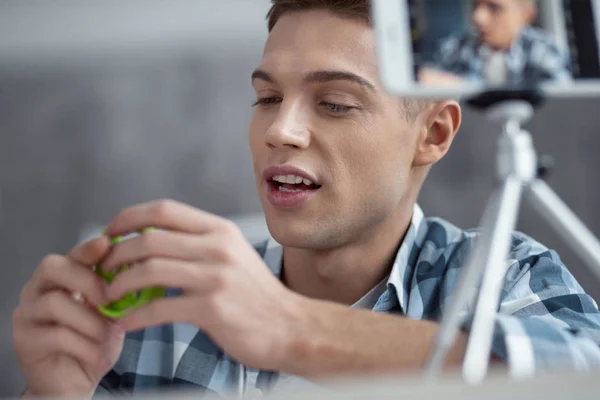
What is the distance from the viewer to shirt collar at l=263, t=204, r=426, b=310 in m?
1.08

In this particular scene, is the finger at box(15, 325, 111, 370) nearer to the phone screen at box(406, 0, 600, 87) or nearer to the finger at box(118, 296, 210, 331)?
the finger at box(118, 296, 210, 331)

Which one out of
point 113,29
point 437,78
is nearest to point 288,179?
point 437,78

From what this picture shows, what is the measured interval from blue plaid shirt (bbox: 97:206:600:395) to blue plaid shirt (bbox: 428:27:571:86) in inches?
15.2

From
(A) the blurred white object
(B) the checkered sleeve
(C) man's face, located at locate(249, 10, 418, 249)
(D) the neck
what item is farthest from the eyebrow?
(A) the blurred white object

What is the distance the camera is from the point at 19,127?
8.14 feet

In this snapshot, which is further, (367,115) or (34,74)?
(34,74)

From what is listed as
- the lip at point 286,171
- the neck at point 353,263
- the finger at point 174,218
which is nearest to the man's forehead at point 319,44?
the lip at point 286,171

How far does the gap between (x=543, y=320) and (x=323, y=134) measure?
434mm

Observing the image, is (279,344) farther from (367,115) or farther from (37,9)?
(37,9)

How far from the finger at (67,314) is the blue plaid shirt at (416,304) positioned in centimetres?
33

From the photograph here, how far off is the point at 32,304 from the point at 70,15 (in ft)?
6.40

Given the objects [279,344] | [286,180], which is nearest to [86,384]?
[279,344]

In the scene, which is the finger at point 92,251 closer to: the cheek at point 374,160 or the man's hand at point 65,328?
the man's hand at point 65,328

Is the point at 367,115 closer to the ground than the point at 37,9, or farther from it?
closer to the ground
